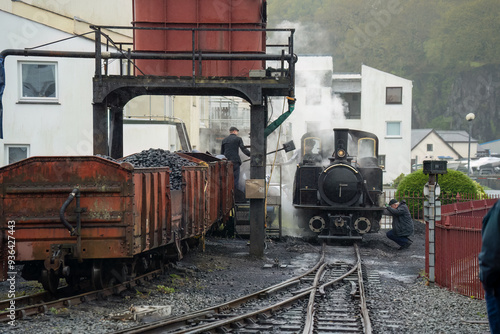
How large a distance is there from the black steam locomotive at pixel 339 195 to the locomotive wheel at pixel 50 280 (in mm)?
9694

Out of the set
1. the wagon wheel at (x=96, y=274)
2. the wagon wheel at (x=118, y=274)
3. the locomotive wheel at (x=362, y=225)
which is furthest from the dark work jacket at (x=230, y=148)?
the wagon wheel at (x=96, y=274)

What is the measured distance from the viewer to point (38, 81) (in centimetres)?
2083

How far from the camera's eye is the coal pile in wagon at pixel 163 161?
12180mm

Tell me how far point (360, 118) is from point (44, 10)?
1238 inches

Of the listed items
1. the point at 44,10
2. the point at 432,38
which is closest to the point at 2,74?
the point at 44,10

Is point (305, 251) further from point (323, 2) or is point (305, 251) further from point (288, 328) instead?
point (323, 2)

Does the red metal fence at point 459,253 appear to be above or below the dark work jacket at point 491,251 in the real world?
below

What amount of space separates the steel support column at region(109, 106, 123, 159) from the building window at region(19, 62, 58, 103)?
24.2 ft

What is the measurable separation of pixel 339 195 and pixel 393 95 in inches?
1295

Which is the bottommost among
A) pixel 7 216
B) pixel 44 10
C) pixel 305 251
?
pixel 305 251

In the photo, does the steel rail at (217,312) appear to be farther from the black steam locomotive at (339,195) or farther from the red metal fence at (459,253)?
the black steam locomotive at (339,195)

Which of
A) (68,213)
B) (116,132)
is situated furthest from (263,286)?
(116,132)

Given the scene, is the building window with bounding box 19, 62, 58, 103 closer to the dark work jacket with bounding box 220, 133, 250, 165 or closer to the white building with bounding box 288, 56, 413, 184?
the dark work jacket with bounding box 220, 133, 250, 165

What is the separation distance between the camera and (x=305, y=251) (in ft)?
53.1
